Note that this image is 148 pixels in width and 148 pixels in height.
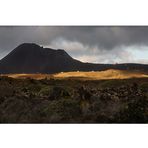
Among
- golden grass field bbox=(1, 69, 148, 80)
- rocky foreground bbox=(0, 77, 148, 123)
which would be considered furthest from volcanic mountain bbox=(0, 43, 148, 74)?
rocky foreground bbox=(0, 77, 148, 123)

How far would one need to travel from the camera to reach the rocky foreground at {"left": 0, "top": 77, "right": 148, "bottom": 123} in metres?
13.1

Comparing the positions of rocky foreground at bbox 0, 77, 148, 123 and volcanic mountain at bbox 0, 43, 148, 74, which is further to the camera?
volcanic mountain at bbox 0, 43, 148, 74

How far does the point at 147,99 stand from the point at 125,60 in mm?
655

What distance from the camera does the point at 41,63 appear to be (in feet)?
43.6

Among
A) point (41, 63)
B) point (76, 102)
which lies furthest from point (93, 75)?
point (41, 63)

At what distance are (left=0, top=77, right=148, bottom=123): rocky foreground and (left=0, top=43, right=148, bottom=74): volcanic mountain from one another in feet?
0.61

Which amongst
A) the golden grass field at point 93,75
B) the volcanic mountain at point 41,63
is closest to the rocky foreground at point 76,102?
the golden grass field at point 93,75

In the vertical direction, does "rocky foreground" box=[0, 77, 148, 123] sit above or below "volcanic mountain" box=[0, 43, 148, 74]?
below

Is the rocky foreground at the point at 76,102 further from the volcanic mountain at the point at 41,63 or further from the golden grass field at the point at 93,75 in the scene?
the volcanic mountain at the point at 41,63

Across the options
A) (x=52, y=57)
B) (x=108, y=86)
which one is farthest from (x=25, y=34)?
(x=108, y=86)

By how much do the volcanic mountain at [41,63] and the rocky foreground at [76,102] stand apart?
0.61ft

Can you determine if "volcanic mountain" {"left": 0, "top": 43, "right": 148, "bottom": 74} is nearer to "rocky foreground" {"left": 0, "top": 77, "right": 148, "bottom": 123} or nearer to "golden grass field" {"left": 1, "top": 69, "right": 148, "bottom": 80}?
"golden grass field" {"left": 1, "top": 69, "right": 148, "bottom": 80}
